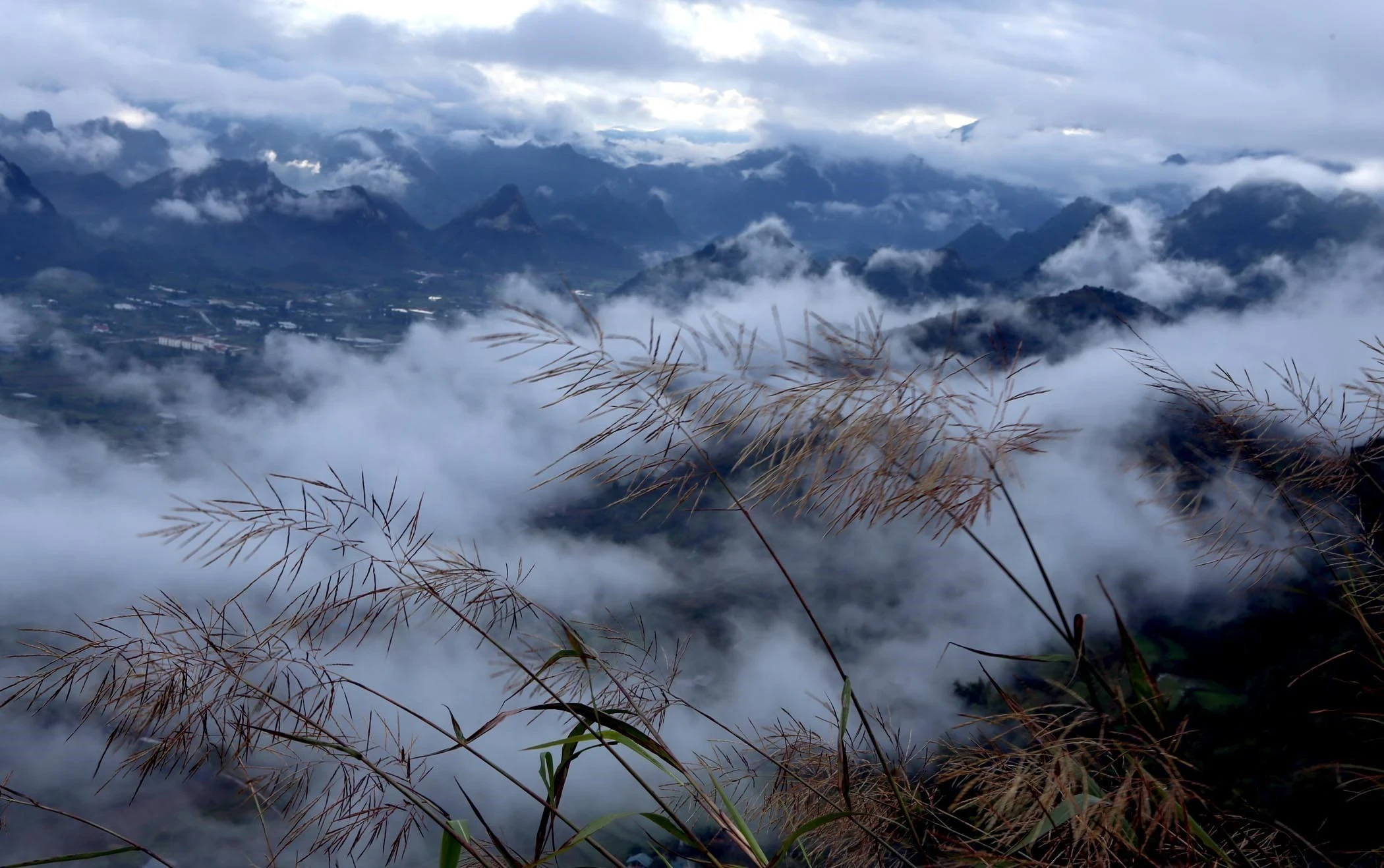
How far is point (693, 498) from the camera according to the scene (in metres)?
2.14

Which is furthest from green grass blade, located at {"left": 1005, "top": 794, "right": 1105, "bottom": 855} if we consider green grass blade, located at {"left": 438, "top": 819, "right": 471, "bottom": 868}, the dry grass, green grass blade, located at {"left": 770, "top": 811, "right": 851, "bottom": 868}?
green grass blade, located at {"left": 438, "top": 819, "right": 471, "bottom": 868}

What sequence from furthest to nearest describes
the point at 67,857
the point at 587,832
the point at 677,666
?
1. the point at 677,666
2. the point at 587,832
3. the point at 67,857

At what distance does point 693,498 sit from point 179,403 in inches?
7579

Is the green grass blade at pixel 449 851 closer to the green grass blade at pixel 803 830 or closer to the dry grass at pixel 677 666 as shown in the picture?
the dry grass at pixel 677 666

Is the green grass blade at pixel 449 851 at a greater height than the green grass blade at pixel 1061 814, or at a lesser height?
lesser

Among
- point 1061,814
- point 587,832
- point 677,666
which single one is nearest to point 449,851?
point 587,832

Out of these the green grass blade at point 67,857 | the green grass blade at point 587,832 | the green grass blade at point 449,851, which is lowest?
the green grass blade at point 449,851

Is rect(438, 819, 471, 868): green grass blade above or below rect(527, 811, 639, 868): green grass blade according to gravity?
below

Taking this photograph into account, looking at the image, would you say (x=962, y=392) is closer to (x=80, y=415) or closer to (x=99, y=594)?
(x=99, y=594)

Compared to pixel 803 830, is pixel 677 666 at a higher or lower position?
lower

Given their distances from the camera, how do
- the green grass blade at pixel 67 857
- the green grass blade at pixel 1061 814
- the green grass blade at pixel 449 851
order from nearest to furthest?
the green grass blade at pixel 67 857, the green grass blade at pixel 1061 814, the green grass blade at pixel 449 851

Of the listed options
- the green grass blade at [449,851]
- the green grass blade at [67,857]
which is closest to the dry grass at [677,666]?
the green grass blade at [449,851]

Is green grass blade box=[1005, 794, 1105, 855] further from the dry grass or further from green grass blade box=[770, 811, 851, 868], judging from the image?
green grass blade box=[770, 811, 851, 868]

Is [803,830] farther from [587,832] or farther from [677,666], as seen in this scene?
[677,666]
